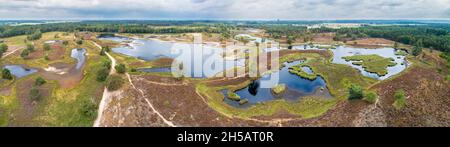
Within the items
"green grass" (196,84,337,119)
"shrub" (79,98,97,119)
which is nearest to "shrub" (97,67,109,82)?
"shrub" (79,98,97,119)

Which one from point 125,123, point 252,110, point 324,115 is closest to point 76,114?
point 125,123

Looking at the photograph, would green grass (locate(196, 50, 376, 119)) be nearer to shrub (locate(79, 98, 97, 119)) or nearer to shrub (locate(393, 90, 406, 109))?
shrub (locate(393, 90, 406, 109))

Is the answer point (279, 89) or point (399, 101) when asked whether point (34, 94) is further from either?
point (399, 101)

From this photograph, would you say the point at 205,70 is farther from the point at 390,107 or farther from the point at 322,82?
the point at 390,107

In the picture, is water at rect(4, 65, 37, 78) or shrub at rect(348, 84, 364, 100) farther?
water at rect(4, 65, 37, 78)

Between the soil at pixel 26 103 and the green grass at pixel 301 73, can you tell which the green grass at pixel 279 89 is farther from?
the soil at pixel 26 103

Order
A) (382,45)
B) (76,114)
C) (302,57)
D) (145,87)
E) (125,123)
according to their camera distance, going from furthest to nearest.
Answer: (382,45)
(302,57)
(145,87)
(76,114)
(125,123)

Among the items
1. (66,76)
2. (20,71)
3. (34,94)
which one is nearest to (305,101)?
(34,94)
